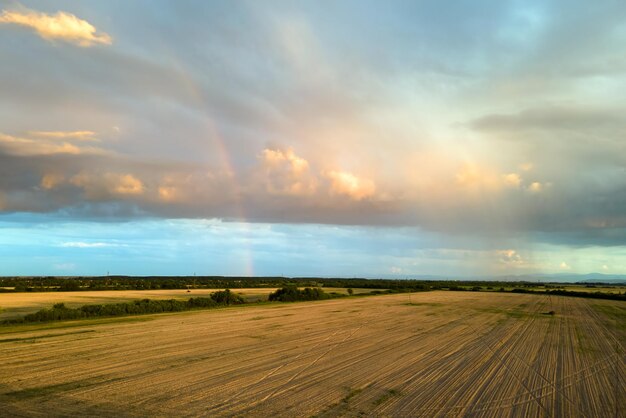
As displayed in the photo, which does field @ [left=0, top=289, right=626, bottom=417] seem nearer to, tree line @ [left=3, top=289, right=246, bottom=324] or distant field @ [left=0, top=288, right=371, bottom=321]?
tree line @ [left=3, top=289, right=246, bottom=324]

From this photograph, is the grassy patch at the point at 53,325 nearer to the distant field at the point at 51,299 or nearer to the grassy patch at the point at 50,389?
the distant field at the point at 51,299

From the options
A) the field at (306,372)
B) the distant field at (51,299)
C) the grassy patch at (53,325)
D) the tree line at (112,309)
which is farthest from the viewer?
the distant field at (51,299)

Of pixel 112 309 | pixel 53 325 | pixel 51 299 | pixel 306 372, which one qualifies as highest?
pixel 112 309

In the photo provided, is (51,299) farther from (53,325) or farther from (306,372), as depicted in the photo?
(306,372)

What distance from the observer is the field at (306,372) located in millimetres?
11688

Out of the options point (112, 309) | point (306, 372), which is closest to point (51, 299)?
point (112, 309)

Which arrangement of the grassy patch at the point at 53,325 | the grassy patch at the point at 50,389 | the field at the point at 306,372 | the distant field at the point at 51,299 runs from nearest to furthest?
the field at the point at 306,372 → the grassy patch at the point at 50,389 → the grassy patch at the point at 53,325 → the distant field at the point at 51,299

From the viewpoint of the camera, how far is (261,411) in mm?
11102

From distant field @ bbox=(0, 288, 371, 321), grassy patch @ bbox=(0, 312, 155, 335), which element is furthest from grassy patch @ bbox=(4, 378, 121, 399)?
distant field @ bbox=(0, 288, 371, 321)

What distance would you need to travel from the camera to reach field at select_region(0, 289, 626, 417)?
11.7 m

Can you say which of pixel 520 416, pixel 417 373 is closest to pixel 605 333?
pixel 417 373

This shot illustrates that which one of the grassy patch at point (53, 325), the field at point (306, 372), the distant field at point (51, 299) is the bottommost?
the distant field at point (51, 299)

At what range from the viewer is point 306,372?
15.8m

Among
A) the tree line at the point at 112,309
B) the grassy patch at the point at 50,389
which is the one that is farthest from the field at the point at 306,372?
the tree line at the point at 112,309
